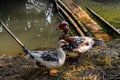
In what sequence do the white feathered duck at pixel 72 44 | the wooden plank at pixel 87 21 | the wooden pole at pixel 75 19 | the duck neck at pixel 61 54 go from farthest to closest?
the wooden pole at pixel 75 19 → the wooden plank at pixel 87 21 → the white feathered duck at pixel 72 44 → the duck neck at pixel 61 54

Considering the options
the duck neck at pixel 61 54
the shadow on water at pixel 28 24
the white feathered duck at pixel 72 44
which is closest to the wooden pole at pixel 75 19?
the shadow on water at pixel 28 24

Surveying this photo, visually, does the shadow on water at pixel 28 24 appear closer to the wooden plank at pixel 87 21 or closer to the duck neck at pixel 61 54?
the wooden plank at pixel 87 21

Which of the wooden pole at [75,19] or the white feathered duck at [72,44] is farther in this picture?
the wooden pole at [75,19]

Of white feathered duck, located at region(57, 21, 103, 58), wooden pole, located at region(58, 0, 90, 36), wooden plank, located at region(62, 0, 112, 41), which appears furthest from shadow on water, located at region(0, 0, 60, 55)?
white feathered duck, located at region(57, 21, 103, 58)

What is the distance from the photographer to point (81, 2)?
1368cm

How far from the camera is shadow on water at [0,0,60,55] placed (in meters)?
9.80

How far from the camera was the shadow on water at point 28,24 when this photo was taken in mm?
9797

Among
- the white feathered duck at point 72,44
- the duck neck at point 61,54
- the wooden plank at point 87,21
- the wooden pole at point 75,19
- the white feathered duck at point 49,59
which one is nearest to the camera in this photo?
the white feathered duck at point 49,59

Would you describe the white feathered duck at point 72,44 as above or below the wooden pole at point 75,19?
below

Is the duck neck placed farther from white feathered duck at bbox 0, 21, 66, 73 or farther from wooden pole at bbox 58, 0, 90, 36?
wooden pole at bbox 58, 0, 90, 36

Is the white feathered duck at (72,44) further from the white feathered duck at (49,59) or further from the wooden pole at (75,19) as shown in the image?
the wooden pole at (75,19)

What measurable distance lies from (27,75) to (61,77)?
2.19 feet

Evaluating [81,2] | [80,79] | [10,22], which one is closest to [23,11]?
[10,22]

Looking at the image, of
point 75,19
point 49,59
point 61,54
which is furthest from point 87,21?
point 49,59
